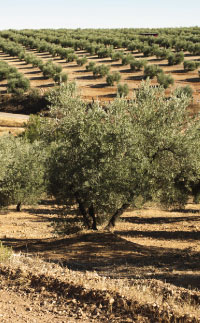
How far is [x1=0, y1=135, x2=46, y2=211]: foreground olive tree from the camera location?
38844mm

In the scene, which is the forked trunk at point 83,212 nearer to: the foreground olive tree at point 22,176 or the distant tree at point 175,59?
the foreground olive tree at point 22,176

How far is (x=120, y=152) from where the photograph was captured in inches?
799

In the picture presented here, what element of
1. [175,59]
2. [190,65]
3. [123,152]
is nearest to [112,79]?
[190,65]

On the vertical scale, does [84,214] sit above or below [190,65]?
below

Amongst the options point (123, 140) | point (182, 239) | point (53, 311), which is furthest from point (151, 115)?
point (53, 311)

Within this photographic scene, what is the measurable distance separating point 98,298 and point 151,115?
1332cm

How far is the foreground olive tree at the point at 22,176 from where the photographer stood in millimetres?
38844

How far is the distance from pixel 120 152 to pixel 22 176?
21687 millimetres

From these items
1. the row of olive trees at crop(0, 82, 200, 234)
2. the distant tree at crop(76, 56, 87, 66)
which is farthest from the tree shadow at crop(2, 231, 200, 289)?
the distant tree at crop(76, 56, 87, 66)

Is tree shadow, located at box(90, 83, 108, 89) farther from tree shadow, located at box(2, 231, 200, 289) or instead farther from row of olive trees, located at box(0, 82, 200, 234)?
tree shadow, located at box(2, 231, 200, 289)

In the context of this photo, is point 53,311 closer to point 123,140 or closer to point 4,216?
point 123,140

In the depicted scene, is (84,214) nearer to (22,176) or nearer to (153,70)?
(22,176)

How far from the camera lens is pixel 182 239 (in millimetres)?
28109

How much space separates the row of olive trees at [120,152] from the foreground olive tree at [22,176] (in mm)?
15876
